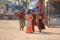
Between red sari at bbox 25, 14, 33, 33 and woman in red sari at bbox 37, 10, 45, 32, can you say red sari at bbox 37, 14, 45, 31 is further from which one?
red sari at bbox 25, 14, 33, 33

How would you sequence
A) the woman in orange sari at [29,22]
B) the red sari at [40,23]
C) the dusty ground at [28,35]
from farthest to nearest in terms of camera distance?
1. the red sari at [40,23]
2. the woman in orange sari at [29,22]
3. the dusty ground at [28,35]

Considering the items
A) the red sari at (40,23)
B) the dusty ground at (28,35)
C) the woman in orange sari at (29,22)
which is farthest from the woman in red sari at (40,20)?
the woman in orange sari at (29,22)

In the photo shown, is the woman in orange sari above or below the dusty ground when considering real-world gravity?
above

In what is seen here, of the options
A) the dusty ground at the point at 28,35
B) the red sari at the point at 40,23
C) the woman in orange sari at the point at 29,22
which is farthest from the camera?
the red sari at the point at 40,23

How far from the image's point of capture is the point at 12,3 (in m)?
48.2

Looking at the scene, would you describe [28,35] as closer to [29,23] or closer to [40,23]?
[29,23]

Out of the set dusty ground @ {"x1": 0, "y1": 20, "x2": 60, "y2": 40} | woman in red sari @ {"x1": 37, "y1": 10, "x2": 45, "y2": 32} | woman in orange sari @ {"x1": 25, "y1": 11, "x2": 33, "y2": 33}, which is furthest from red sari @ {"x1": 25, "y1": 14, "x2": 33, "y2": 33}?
woman in red sari @ {"x1": 37, "y1": 10, "x2": 45, "y2": 32}

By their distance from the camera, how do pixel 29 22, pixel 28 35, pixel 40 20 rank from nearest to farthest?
pixel 28 35 < pixel 29 22 < pixel 40 20

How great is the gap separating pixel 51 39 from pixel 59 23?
10275 millimetres

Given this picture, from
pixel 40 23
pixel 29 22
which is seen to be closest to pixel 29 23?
pixel 29 22

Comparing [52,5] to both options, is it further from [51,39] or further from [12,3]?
[12,3]

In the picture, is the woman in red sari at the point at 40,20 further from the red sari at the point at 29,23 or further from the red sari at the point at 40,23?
the red sari at the point at 29,23

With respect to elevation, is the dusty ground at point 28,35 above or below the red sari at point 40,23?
below

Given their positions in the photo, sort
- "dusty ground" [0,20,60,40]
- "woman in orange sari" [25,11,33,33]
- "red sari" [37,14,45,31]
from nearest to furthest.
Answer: "dusty ground" [0,20,60,40]
"woman in orange sari" [25,11,33,33]
"red sari" [37,14,45,31]
